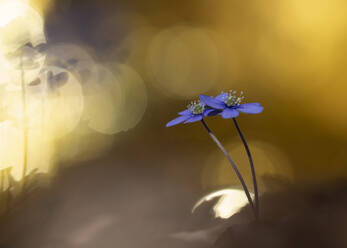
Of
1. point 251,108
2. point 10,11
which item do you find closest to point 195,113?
point 251,108

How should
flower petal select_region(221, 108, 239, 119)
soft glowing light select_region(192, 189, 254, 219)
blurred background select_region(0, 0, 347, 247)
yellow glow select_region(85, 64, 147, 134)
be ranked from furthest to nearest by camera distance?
yellow glow select_region(85, 64, 147, 134)
blurred background select_region(0, 0, 347, 247)
soft glowing light select_region(192, 189, 254, 219)
flower petal select_region(221, 108, 239, 119)

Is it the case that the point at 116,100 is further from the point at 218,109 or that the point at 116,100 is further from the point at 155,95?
the point at 218,109

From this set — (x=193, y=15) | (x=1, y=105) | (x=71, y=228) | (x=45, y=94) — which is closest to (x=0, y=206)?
(x=71, y=228)

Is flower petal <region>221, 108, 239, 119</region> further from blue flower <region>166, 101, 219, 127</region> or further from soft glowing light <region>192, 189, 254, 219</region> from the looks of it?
soft glowing light <region>192, 189, 254, 219</region>

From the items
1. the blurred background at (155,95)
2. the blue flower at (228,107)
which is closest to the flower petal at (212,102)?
the blue flower at (228,107)

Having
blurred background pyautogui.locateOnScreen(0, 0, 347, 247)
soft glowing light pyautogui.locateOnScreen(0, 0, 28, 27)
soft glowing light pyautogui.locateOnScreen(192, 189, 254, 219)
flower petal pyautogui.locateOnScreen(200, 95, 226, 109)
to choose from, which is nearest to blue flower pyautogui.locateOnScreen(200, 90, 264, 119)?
flower petal pyautogui.locateOnScreen(200, 95, 226, 109)

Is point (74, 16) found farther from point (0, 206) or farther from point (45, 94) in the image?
point (0, 206)

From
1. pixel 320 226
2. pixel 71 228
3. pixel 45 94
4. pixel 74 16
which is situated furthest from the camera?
pixel 74 16
